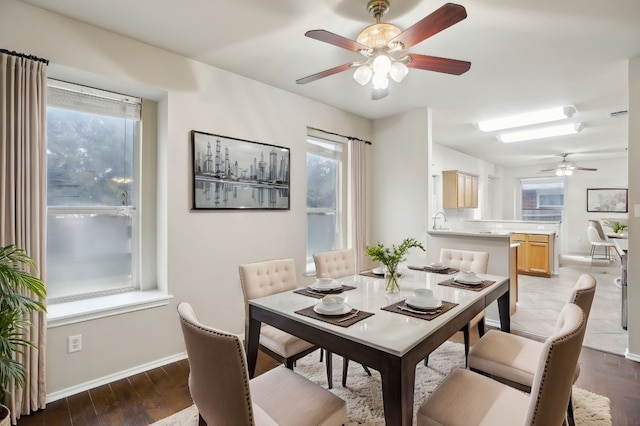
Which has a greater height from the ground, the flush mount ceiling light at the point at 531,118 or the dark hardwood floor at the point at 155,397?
the flush mount ceiling light at the point at 531,118

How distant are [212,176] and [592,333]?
4.18m

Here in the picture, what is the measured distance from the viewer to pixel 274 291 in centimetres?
250

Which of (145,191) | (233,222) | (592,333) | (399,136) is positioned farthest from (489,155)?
(145,191)

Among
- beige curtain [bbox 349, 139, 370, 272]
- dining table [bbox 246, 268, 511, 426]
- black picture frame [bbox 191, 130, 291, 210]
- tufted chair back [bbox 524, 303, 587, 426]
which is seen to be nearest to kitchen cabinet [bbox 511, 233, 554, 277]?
beige curtain [bbox 349, 139, 370, 272]

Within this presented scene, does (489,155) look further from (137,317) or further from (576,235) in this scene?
(137,317)

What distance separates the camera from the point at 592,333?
3.36 metres

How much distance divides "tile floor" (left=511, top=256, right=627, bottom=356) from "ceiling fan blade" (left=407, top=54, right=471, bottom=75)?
115 inches

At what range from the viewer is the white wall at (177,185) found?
7.35ft

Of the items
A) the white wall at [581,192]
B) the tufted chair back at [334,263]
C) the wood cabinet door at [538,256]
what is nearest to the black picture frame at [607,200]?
the white wall at [581,192]

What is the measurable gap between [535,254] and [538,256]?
6 cm

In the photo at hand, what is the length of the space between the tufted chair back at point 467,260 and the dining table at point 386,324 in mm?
398

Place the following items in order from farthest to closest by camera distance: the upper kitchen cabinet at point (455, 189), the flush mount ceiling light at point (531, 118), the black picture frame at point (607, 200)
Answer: the black picture frame at point (607, 200) → the upper kitchen cabinet at point (455, 189) → the flush mount ceiling light at point (531, 118)

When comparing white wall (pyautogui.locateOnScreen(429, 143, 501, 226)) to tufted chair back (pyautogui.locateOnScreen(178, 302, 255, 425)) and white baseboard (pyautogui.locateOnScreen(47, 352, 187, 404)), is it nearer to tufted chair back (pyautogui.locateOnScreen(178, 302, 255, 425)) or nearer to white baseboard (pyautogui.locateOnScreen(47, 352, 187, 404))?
white baseboard (pyautogui.locateOnScreen(47, 352, 187, 404))

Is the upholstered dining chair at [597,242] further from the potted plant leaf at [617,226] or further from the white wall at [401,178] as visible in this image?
the white wall at [401,178]
